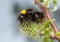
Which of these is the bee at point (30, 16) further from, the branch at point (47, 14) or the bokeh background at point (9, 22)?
the bokeh background at point (9, 22)

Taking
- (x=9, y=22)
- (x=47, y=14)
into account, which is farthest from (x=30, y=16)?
(x=9, y=22)

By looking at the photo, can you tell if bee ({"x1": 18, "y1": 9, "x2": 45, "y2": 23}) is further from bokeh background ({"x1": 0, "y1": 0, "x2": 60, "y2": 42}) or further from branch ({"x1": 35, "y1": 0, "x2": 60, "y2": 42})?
bokeh background ({"x1": 0, "y1": 0, "x2": 60, "y2": 42})

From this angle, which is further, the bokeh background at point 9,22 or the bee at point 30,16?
the bokeh background at point 9,22

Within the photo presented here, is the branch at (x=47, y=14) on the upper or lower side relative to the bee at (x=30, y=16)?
lower

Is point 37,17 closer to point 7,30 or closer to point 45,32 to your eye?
point 45,32

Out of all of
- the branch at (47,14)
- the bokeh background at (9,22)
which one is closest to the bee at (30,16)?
the branch at (47,14)

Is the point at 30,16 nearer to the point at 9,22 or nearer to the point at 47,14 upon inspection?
the point at 47,14

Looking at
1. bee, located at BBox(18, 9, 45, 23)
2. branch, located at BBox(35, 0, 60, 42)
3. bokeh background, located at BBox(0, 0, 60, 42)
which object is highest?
bokeh background, located at BBox(0, 0, 60, 42)

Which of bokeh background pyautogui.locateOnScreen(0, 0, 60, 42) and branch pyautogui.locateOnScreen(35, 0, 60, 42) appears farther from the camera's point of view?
bokeh background pyautogui.locateOnScreen(0, 0, 60, 42)

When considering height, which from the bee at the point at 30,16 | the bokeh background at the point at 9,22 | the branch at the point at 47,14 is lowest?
the branch at the point at 47,14

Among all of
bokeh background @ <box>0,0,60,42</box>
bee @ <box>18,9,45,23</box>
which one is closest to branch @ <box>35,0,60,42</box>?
bee @ <box>18,9,45,23</box>

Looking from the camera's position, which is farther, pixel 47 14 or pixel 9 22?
pixel 9 22
